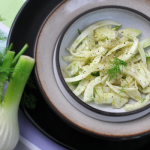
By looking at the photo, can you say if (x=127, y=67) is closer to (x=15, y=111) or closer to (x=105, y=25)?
(x=105, y=25)

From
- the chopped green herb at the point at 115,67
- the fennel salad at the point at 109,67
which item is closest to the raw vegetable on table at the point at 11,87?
the fennel salad at the point at 109,67

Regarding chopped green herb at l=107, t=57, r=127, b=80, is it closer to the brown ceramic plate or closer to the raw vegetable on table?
the brown ceramic plate

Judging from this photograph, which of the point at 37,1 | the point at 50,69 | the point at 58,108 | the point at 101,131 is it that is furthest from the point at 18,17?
the point at 101,131

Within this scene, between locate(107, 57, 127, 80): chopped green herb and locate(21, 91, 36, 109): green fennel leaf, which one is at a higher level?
locate(107, 57, 127, 80): chopped green herb

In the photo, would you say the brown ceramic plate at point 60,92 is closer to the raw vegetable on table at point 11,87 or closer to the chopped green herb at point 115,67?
the raw vegetable on table at point 11,87

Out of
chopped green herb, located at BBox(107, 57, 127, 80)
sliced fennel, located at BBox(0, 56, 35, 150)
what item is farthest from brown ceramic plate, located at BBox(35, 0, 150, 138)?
chopped green herb, located at BBox(107, 57, 127, 80)

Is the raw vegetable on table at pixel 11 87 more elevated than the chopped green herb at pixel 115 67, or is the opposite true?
the chopped green herb at pixel 115 67
